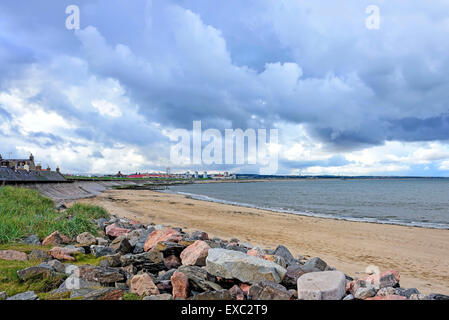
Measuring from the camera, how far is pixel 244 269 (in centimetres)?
542

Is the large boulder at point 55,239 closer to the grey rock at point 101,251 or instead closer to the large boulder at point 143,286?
the grey rock at point 101,251

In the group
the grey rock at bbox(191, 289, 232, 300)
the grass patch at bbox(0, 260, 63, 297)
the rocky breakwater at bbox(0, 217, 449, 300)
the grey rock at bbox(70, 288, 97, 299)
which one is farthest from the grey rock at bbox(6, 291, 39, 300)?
the grey rock at bbox(191, 289, 232, 300)

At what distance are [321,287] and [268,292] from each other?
3.20 ft

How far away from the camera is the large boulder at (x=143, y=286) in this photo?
4973mm

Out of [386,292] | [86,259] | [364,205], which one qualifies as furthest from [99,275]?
[364,205]

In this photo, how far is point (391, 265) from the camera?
37.9 ft

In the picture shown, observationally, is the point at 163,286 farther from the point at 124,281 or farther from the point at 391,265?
the point at 391,265

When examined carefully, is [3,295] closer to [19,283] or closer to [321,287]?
[19,283]

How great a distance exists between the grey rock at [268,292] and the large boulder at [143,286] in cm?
179

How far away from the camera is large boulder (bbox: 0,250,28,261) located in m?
6.15

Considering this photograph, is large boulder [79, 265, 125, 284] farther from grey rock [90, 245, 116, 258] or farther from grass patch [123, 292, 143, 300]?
grey rock [90, 245, 116, 258]

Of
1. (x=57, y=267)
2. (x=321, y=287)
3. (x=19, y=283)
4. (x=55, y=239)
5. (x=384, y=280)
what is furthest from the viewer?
(x=55, y=239)
